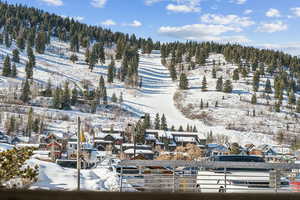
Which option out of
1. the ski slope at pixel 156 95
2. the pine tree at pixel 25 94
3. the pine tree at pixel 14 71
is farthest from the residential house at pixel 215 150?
the pine tree at pixel 14 71

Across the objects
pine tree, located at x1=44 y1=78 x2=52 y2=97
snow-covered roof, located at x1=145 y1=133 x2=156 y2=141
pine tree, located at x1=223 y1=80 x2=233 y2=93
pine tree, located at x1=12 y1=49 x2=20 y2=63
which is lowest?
snow-covered roof, located at x1=145 y1=133 x2=156 y2=141

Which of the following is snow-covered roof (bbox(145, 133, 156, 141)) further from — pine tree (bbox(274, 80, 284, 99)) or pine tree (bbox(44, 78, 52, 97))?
pine tree (bbox(274, 80, 284, 99))

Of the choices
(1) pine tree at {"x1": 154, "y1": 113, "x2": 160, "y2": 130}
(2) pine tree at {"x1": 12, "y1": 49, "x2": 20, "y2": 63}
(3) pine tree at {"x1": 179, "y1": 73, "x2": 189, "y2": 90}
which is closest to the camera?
(1) pine tree at {"x1": 154, "y1": 113, "x2": 160, "y2": 130}

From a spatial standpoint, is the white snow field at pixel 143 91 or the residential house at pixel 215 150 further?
the white snow field at pixel 143 91

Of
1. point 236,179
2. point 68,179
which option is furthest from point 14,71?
point 236,179

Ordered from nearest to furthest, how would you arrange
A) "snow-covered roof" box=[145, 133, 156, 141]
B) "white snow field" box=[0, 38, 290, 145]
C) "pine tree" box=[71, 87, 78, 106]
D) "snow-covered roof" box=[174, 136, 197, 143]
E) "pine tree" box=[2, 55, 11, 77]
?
"snow-covered roof" box=[145, 133, 156, 141] → "snow-covered roof" box=[174, 136, 197, 143] → "white snow field" box=[0, 38, 290, 145] → "pine tree" box=[71, 87, 78, 106] → "pine tree" box=[2, 55, 11, 77]

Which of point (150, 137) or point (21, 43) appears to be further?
point (21, 43)

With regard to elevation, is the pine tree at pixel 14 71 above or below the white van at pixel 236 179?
above

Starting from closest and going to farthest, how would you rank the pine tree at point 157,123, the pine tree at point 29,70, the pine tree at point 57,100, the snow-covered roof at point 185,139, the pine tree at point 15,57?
the snow-covered roof at point 185,139 → the pine tree at point 157,123 → the pine tree at point 57,100 → the pine tree at point 29,70 → the pine tree at point 15,57

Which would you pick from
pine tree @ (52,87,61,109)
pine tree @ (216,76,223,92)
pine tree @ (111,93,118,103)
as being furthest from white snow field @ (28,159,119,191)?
pine tree @ (216,76,223,92)

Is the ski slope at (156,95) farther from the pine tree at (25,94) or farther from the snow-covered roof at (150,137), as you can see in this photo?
the pine tree at (25,94)

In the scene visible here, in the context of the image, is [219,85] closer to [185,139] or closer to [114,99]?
[114,99]

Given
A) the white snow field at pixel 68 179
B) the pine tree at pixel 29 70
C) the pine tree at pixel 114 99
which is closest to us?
the white snow field at pixel 68 179

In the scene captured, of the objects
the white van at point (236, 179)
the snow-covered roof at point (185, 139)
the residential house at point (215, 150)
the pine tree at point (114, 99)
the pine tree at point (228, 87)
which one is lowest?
the residential house at point (215, 150)
